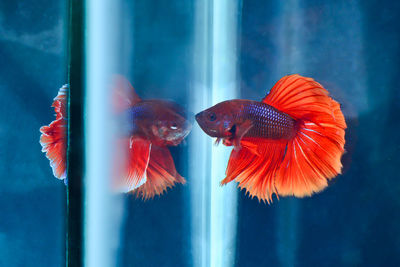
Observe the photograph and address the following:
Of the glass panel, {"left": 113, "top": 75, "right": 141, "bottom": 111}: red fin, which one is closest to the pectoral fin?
{"left": 113, "top": 75, "right": 141, "bottom": 111}: red fin

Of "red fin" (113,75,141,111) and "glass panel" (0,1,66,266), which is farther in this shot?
"glass panel" (0,1,66,266)

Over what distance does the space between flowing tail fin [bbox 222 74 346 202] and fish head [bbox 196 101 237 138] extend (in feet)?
0.09

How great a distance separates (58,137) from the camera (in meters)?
0.36

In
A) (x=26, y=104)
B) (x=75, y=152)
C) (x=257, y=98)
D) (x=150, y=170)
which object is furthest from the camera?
(x=26, y=104)

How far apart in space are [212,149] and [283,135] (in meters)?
0.07

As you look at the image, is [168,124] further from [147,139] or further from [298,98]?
[298,98]

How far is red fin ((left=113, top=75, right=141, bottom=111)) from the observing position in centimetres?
15

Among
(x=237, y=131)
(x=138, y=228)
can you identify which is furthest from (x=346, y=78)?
(x=138, y=228)

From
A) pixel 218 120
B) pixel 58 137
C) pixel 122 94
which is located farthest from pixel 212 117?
pixel 58 137

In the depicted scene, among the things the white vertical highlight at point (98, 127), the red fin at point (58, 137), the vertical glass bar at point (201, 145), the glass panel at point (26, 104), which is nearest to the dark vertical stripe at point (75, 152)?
the white vertical highlight at point (98, 127)

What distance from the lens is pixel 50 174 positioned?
0.50 metres

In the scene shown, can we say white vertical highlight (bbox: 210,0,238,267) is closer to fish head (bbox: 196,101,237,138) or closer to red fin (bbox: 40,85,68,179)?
fish head (bbox: 196,101,237,138)

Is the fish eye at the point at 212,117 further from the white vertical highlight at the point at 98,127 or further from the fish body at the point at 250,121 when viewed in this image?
the white vertical highlight at the point at 98,127

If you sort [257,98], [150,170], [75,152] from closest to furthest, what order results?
[75,152]
[150,170]
[257,98]
